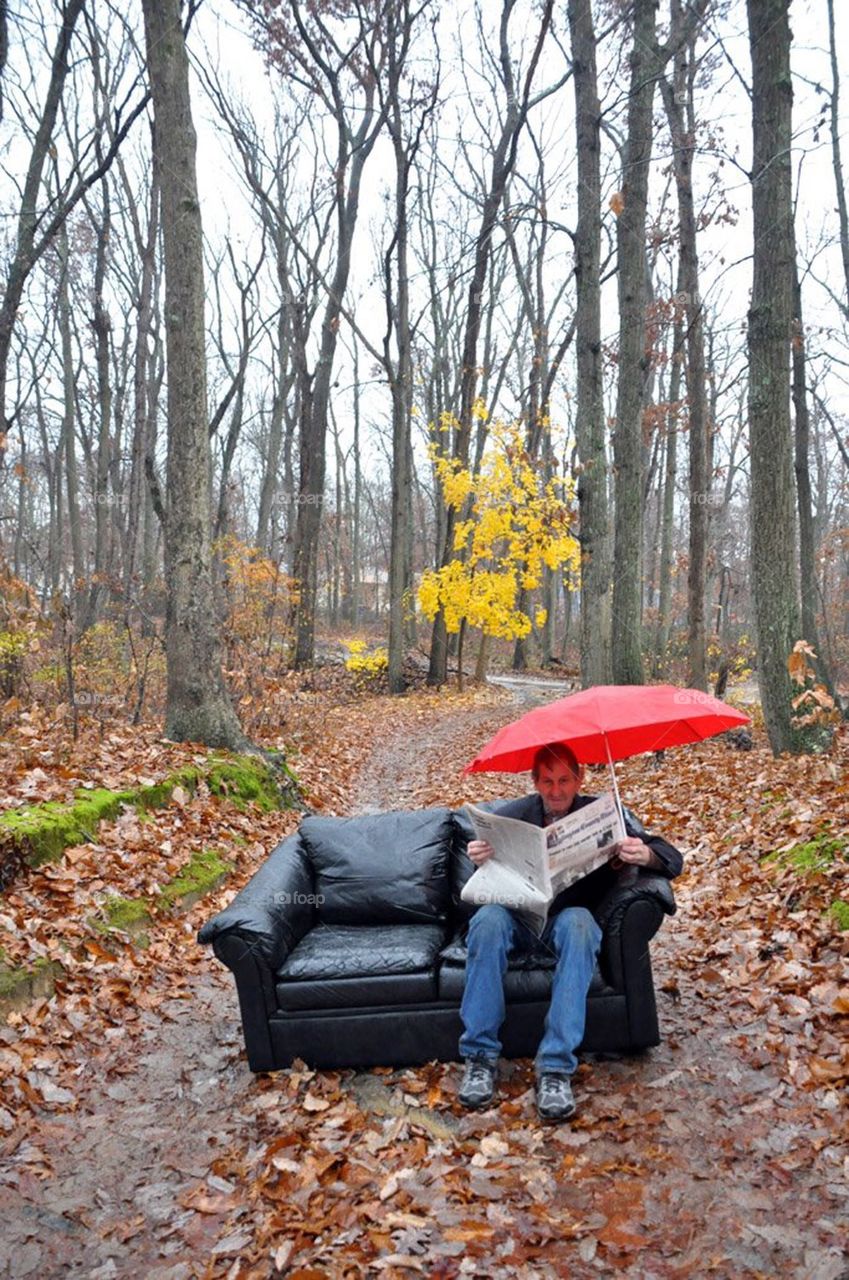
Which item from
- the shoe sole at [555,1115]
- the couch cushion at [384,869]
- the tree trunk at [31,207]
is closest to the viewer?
the shoe sole at [555,1115]

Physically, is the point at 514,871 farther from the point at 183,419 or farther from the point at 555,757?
the point at 183,419

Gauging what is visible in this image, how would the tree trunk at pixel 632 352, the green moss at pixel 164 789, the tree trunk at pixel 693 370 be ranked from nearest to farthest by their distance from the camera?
1. the green moss at pixel 164 789
2. the tree trunk at pixel 632 352
3. the tree trunk at pixel 693 370

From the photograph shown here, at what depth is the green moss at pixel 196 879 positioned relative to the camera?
234 inches

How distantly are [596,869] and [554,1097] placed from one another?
3.29 feet

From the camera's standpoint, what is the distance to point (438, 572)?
19000 mm

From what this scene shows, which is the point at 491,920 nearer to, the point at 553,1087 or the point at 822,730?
the point at 553,1087

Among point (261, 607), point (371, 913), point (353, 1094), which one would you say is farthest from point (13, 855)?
point (261, 607)

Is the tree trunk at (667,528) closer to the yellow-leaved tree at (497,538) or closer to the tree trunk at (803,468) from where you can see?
the yellow-leaved tree at (497,538)

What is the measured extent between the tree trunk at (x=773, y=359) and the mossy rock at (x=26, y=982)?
6.43 m

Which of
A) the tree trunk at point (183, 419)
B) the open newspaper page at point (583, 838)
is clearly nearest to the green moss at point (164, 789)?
the tree trunk at point (183, 419)

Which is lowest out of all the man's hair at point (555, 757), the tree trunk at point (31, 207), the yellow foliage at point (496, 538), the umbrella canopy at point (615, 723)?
the man's hair at point (555, 757)

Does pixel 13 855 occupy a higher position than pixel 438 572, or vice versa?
pixel 438 572

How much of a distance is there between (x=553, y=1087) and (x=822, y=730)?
5.57 m

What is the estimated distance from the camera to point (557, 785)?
422cm
